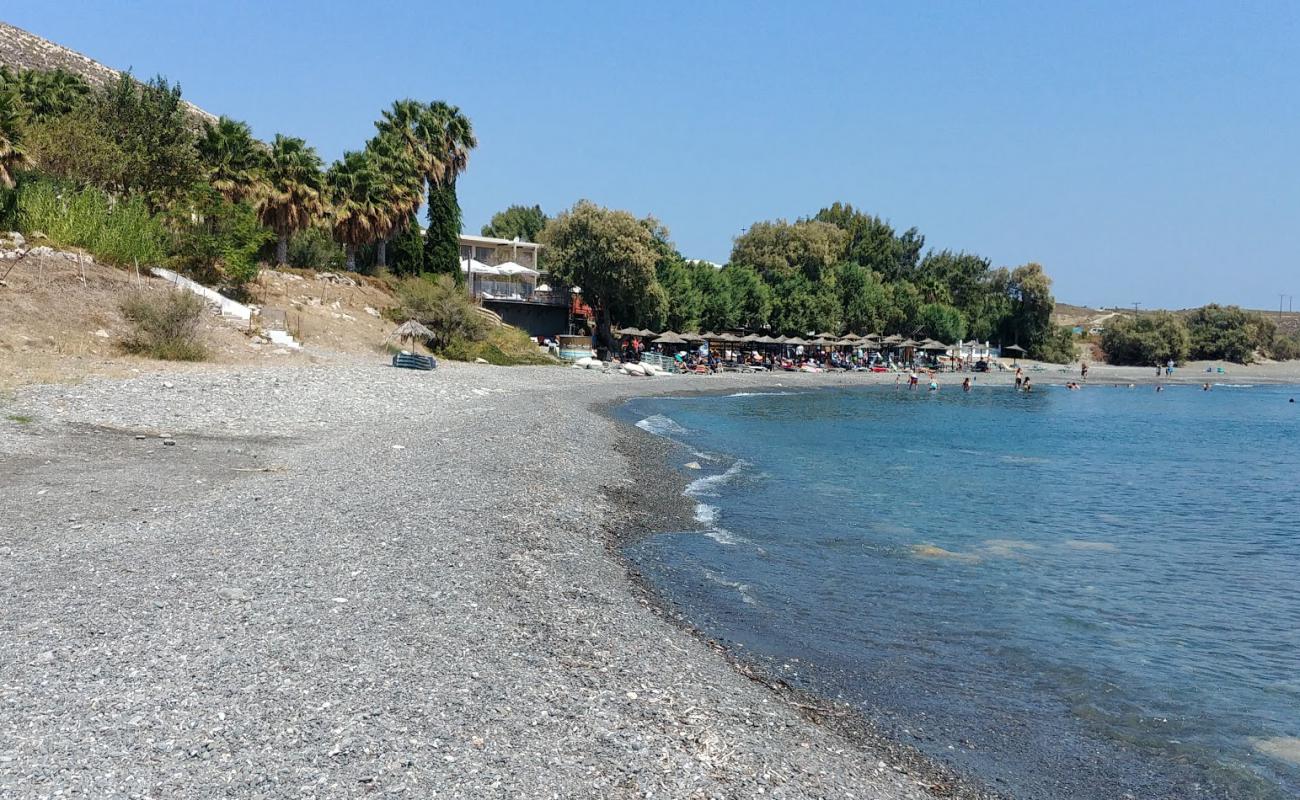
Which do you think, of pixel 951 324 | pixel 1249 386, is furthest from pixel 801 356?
pixel 1249 386

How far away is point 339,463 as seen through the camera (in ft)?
55.0

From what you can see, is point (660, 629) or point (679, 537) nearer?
point (660, 629)

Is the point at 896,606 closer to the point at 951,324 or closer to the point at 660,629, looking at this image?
the point at 660,629

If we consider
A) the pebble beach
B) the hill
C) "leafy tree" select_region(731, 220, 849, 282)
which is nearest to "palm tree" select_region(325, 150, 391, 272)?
the pebble beach

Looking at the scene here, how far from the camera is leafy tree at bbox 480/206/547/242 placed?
10819 cm

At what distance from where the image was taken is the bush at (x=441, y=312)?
44.0 m

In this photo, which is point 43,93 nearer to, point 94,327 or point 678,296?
point 94,327

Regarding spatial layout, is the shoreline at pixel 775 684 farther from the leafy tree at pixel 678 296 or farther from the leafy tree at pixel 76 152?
the leafy tree at pixel 678 296

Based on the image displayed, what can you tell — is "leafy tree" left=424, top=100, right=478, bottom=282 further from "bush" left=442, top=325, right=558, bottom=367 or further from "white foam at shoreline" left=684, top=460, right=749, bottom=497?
"white foam at shoreline" left=684, top=460, right=749, bottom=497

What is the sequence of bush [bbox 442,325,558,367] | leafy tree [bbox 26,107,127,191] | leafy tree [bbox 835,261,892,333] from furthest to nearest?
leafy tree [bbox 835,261,892,333], bush [bbox 442,325,558,367], leafy tree [bbox 26,107,127,191]

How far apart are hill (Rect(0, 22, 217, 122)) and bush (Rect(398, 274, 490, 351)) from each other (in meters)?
45.4

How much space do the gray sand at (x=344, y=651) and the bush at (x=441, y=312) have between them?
27959 millimetres

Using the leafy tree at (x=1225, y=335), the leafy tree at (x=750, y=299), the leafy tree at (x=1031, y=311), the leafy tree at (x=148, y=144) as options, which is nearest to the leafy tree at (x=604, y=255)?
the leafy tree at (x=750, y=299)

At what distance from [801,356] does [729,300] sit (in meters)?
11.0
